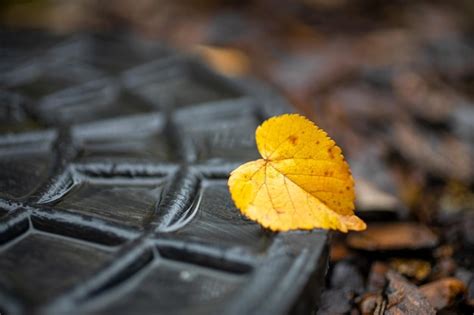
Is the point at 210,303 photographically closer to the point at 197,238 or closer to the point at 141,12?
the point at 197,238

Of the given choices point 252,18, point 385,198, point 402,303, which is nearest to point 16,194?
point 402,303

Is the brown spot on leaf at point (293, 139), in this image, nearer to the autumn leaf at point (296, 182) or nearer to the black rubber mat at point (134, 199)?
the autumn leaf at point (296, 182)

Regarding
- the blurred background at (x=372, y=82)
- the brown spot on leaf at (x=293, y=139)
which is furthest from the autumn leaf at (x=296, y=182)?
the blurred background at (x=372, y=82)

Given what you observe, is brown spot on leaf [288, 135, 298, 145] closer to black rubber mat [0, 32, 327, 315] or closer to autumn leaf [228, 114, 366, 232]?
autumn leaf [228, 114, 366, 232]

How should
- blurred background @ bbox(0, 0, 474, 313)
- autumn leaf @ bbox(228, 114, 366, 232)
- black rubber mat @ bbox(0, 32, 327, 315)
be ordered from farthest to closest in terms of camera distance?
blurred background @ bbox(0, 0, 474, 313) < autumn leaf @ bbox(228, 114, 366, 232) < black rubber mat @ bbox(0, 32, 327, 315)

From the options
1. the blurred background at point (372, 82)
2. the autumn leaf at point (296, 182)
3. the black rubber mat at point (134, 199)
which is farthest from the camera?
the blurred background at point (372, 82)

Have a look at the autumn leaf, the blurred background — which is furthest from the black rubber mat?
the blurred background
